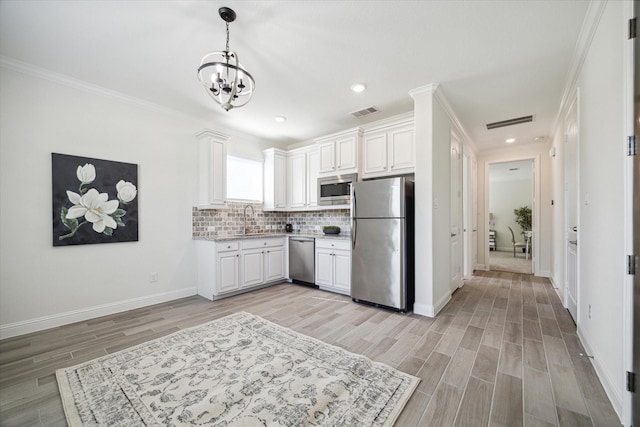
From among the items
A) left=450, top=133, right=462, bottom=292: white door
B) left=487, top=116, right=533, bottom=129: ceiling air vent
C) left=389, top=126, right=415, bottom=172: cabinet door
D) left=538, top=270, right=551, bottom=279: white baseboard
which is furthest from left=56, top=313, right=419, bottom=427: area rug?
left=538, top=270, right=551, bottom=279: white baseboard

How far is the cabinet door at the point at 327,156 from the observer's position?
163 inches

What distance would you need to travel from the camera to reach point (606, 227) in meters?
1.69

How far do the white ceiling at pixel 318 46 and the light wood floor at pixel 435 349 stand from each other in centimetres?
263

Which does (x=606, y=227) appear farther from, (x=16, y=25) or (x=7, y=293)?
(x=7, y=293)

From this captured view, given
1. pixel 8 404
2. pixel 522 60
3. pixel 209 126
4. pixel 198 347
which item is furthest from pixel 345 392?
pixel 209 126

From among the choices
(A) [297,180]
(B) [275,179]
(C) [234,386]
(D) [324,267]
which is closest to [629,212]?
(C) [234,386]

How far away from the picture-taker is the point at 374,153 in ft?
12.4

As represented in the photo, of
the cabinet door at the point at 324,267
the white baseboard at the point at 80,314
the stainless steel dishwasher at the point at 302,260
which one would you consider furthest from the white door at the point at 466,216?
the white baseboard at the point at 80,314

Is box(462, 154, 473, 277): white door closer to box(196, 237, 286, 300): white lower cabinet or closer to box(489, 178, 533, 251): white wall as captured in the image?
box(196, 237, 286, 300): white lower cabinet

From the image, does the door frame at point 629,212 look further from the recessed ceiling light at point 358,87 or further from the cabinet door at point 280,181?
the cabinet door at point 280,181

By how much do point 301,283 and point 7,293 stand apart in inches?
133

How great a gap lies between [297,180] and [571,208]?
3844mm

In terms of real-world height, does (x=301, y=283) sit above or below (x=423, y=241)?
below

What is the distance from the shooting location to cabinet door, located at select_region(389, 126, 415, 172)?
3418mm
